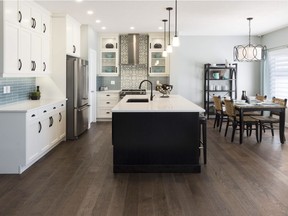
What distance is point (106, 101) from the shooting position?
9.30m

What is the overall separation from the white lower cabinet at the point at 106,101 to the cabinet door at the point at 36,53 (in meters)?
3.47

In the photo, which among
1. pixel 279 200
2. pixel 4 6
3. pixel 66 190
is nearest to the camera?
pixel 279 200

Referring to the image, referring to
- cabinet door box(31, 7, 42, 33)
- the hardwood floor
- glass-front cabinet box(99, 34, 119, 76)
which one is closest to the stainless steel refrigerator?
cabinet door box(31, 7, 42, 33)

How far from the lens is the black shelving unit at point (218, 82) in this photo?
9.58m

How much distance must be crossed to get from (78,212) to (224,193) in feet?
5.28

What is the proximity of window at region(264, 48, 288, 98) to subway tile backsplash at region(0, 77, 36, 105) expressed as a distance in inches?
249

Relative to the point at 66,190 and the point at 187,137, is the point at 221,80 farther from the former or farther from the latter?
the point at 66,190

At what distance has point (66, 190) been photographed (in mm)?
3670

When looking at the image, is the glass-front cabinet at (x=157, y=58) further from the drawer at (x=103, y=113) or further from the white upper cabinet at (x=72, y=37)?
the white upper cabinet at (x=72, y=37)

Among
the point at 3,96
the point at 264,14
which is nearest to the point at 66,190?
the point at 3,96

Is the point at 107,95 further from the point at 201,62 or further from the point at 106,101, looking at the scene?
the point at 201,62

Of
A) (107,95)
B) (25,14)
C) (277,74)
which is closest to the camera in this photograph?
(25,14)

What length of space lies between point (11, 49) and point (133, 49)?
5.15 metres

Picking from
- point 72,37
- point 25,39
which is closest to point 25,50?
point 25,39
